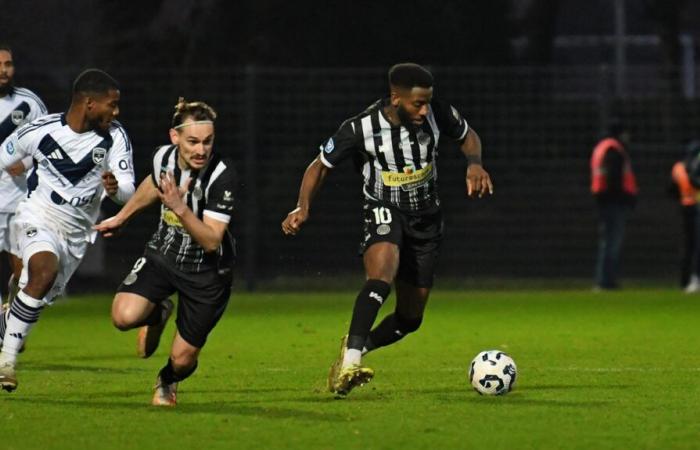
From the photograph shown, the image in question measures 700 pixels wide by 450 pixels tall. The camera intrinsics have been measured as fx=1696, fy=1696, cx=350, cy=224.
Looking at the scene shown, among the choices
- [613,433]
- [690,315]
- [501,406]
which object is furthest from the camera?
[690,315]

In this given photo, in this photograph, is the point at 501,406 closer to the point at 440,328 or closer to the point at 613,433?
the point at 613,433

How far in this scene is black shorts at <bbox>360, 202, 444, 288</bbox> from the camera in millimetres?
9742

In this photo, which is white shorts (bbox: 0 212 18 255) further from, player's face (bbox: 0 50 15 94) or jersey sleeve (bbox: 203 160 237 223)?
jersey sleeve (bbox: 203 160 237 223)

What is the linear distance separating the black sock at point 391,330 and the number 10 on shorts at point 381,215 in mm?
716

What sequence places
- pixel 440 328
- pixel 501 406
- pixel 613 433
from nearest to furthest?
pixel 613 433
pixel 501 406
pixel 440 328

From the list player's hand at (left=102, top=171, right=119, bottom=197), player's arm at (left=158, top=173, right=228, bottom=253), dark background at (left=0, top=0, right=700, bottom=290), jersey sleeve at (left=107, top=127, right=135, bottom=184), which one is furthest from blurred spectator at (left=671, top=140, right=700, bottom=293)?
player's arm at (left=158, top=173, right=228, bottom=253)

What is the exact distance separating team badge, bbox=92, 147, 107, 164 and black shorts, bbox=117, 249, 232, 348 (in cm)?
131

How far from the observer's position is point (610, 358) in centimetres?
1190

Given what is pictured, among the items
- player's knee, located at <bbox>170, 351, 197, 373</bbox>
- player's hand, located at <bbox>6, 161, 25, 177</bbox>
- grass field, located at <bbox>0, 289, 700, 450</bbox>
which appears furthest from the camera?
player's hand, located at <bbox>6, 161, 25, 177</bbox>

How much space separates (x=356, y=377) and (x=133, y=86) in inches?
523

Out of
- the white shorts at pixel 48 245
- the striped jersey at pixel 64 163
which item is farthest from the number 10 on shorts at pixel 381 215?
the white shorts at pixel 48 245

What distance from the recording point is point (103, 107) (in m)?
10.1

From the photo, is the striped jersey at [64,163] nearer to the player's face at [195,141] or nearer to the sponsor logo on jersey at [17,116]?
the player's face at [195,141]

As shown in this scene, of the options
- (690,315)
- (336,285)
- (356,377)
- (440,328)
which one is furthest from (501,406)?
(336,285)
